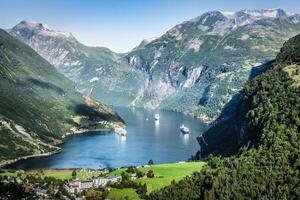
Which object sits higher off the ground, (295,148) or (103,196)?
(295,148)

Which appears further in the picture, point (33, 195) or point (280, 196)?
point (33, 195)

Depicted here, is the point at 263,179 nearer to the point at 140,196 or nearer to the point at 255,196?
the point at 255,196

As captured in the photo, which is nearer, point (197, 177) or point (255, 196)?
point (255, 196)

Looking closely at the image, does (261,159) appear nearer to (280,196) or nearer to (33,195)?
(280,196)

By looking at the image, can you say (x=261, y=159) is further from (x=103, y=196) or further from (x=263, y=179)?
(x=103, y=196)

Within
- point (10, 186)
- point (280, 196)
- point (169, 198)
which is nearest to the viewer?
point (280, 196)

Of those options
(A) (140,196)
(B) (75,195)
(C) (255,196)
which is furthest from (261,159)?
(B) (75,195)

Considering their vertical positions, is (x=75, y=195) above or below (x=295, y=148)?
below

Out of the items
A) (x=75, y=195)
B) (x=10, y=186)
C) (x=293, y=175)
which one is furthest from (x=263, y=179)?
(x=10, y=186)

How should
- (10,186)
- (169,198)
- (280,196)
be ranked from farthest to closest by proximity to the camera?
(10,186) < (169,198) < (280,196)
